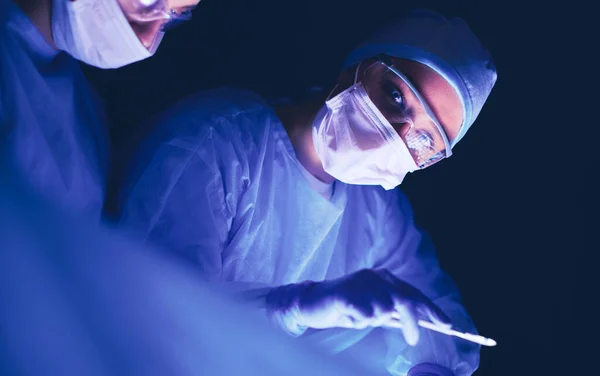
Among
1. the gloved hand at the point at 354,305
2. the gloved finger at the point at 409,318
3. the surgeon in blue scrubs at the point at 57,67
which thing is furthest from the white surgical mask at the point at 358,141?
the surgeon in blue scrubs at the point at 57,67

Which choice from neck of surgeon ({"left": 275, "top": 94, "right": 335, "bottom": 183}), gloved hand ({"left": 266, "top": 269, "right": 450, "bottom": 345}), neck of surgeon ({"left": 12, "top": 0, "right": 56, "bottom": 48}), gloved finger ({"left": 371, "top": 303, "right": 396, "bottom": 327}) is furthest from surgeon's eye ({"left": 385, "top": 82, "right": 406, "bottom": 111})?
neck of surgeon ({"left": 12, "top": 0, "right": 56, "bottom": 48})

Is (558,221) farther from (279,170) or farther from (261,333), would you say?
(261,333)

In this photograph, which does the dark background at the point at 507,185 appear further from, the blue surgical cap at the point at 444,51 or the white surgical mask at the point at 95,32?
the white surgical mask at the point at 95,32

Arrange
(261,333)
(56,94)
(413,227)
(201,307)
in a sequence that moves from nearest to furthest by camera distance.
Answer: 1. (56,94)
2. (201,307)
3. (261,333)
4. (413,227)

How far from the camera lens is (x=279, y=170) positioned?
1992 millimetres

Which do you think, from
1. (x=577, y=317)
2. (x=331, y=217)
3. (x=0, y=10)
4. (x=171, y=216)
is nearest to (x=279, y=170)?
(x=331, y=217)

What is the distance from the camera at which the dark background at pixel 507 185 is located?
2.56 metres

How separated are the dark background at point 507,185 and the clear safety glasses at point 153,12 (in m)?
1.00

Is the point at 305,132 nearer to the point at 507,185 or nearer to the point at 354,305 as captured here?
the point at 354,305

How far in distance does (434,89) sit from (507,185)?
94cm

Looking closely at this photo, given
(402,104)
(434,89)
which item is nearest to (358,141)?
(402,104)

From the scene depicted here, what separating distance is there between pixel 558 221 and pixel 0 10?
226 cm

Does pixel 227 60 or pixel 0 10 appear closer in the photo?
pixel 0 10

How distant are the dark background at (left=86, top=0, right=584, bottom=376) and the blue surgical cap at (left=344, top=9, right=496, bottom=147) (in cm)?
55
